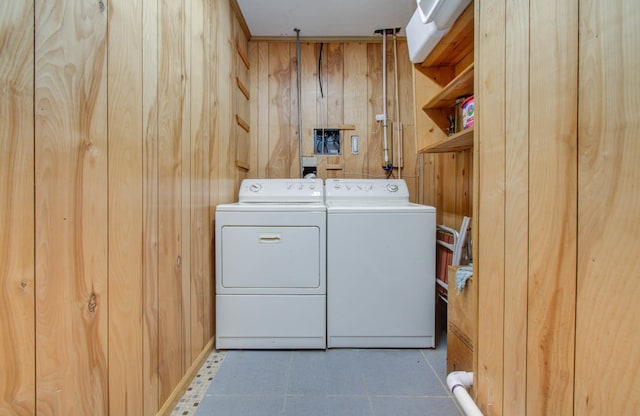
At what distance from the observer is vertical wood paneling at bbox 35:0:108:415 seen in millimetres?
631

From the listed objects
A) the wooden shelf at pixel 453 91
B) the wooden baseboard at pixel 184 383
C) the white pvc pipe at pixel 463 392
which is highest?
the wooden shelf at pixel 453 91

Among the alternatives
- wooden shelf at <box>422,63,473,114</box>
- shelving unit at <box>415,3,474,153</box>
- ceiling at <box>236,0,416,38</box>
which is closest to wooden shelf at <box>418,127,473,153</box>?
shelving unit at <box>415,3,474,153</box>

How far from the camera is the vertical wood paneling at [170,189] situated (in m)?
1.10

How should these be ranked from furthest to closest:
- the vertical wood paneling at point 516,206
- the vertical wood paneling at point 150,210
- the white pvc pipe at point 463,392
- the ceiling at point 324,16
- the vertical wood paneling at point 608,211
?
the ceiling at point 324,16 < the vertical wood paneling at point 150,210 < the white pvc pipe at point 463,392 < the vertical wood paneling at point 516,206 < the vertical wood paneling at point 608,211

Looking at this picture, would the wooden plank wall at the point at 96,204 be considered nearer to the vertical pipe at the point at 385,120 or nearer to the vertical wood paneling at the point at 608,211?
the vertical wood paneling at the point at 608,211

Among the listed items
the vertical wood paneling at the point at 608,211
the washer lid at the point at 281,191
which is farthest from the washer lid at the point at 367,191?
the vertical wood paneling at the point at 608,211

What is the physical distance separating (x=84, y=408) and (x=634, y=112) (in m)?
1.30

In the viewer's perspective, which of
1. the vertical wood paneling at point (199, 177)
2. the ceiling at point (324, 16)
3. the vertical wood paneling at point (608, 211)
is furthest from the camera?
the ceiling at point (324, 16)

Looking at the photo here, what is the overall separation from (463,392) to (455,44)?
162cm

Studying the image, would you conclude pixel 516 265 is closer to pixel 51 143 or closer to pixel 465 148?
pixel 51 143

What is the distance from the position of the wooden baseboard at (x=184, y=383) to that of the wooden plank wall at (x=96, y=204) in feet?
0.03

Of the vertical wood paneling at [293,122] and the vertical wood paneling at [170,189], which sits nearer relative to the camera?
the vertical wood paneling at [170,189]

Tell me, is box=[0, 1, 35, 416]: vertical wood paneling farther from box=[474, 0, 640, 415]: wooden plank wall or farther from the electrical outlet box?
the electrical outlet box

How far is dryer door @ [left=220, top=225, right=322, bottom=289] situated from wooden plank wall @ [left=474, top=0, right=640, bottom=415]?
39.0 inches
